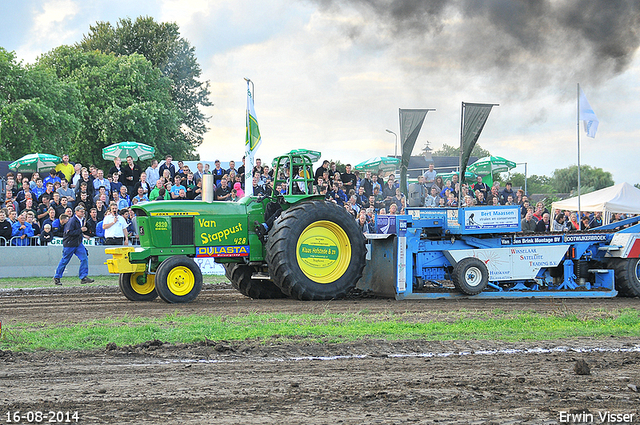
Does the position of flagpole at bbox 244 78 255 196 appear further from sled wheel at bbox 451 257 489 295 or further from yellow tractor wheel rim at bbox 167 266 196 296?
sled wheel at bbox 451 257 489 295

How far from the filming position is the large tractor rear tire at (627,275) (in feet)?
39.6

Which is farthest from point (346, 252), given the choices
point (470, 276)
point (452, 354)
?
point (452, 354)

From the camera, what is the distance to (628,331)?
7641 millimetres

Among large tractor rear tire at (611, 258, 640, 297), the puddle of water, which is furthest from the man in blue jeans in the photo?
large tractor rear tire at (611, 258, 640, 297)

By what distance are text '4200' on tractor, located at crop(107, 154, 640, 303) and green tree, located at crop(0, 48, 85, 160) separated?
3174cm

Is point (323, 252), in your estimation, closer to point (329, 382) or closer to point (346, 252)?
point (346, 252)

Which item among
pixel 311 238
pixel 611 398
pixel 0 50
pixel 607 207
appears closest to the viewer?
pixel 611 398

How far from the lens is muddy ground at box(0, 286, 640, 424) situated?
423 cm

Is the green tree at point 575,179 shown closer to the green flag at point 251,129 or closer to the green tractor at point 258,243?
the green flag at point 251,129

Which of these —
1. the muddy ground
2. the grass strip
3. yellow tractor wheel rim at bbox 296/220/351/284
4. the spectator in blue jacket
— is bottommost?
the muddy ground

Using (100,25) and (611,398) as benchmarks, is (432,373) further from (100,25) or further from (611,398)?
(100,25)

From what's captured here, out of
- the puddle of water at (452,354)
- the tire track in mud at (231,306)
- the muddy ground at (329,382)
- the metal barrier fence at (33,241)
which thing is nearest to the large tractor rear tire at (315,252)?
the tire track in mud at (231,306)

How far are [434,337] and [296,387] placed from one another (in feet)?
8.80

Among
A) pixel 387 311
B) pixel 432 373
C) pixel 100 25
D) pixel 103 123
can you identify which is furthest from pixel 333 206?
pixel 100 25
